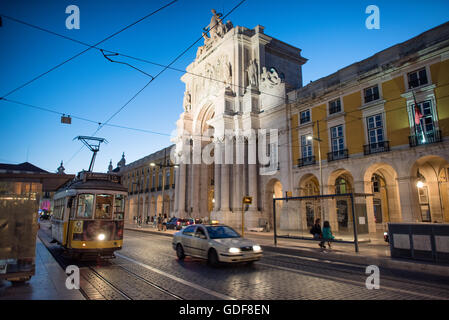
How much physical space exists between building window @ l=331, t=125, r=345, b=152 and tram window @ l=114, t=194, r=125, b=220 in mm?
19069

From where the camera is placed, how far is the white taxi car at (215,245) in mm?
9594

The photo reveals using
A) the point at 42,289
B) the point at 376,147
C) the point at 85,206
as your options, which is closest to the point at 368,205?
the point at 376,147

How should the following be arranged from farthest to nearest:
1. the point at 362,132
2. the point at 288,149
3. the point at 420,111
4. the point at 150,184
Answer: the point at 150,184
the point at 288,149
the point at 362,132
the point at 420,111

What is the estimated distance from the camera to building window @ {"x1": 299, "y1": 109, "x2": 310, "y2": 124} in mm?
27156

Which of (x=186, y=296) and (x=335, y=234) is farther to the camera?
(x=335, y=234)

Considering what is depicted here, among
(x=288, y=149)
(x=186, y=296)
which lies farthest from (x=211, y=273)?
(x=288, y=149)

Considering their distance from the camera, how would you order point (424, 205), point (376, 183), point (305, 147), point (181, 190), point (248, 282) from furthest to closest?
point (181, 190), point (376, 183), point (305, 147), point (424, 205), point (248, 282)

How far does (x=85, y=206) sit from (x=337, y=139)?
67.7 feet

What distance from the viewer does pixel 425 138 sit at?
1898 centimetres

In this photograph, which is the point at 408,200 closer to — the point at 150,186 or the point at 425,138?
the point at 425,138

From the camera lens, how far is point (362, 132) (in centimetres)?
2264
